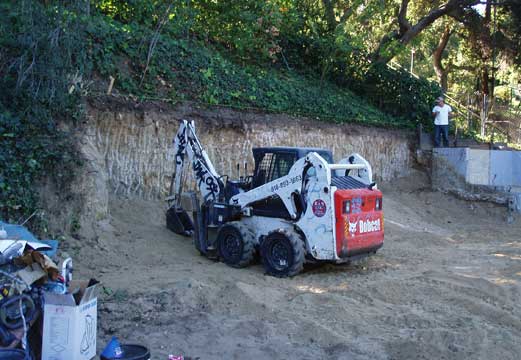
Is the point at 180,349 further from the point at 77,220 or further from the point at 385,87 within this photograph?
the point at 385,87

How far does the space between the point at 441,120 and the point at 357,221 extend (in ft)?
39.6

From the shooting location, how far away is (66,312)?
219 inches

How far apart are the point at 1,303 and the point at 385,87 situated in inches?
823

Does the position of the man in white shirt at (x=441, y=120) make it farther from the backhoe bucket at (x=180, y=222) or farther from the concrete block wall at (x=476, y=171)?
the backhoe bucket at (x=180, y=222)

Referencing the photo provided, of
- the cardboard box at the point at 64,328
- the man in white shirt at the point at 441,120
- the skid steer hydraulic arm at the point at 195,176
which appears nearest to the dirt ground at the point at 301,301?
the skid steer hydraulic arm at the point at 195,176

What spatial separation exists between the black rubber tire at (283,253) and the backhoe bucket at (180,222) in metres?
2.51

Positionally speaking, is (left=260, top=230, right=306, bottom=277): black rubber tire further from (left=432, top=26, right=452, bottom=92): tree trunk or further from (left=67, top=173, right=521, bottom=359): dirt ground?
(left=432, top=26, right=452, bottom=92): tree trunk

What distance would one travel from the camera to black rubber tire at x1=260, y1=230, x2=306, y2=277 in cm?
976

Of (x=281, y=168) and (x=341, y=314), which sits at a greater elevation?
(x=281, y=168)

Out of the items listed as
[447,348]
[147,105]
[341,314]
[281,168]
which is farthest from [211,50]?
[447,348]

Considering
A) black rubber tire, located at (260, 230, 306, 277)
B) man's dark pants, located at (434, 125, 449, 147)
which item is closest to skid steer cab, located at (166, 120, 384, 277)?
black rubber tire, located at (260, 230, 306, 277)

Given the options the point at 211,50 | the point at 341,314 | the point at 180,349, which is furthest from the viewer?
the point at 211,50

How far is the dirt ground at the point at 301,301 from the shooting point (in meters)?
6.74

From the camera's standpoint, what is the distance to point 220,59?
19.3 meters
